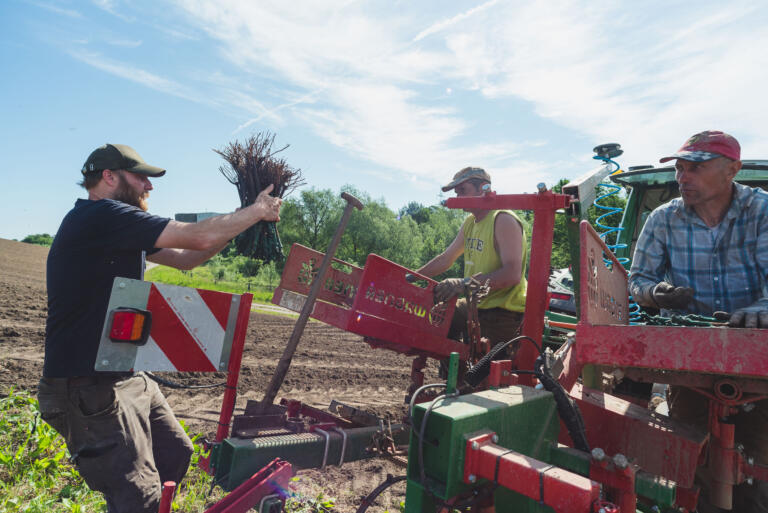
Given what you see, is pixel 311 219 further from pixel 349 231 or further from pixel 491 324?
pixel 491 324

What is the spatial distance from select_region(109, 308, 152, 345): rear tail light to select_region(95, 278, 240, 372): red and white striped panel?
0.9 inches

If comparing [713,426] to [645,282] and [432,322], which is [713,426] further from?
[432,322]

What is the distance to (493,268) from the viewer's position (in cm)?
371

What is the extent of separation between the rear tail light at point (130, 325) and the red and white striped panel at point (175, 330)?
0.02 metres

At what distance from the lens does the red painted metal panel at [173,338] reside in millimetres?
2267

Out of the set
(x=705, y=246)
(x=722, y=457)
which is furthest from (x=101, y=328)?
(x=705, y=246)

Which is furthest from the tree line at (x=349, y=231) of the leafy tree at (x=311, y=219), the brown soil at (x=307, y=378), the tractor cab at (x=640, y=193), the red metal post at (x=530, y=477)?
the red metal post at (x=530, y=477)

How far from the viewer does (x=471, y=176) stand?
12.7 ft

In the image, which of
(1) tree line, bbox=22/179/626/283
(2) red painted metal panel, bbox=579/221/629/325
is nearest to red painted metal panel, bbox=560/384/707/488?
(2) red painted metal panel, bbox=579/221/629/325

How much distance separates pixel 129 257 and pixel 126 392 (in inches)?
26.5

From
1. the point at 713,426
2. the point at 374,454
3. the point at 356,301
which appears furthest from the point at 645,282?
the point at 374,454

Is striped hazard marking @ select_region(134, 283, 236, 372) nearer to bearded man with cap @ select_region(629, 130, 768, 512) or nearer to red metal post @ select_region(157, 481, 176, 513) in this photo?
red metal post @ select_region(157, 481, 176, 513)

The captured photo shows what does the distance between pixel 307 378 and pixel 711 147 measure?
5511mm

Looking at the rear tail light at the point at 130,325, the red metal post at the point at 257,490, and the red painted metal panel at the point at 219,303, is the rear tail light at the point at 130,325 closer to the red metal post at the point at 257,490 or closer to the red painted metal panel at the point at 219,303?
the red painted metal panel at the point at 219,303
